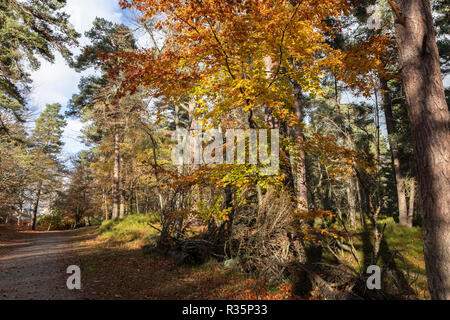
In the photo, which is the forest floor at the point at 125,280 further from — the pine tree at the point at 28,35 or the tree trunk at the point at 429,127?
the pine tree at the point at 28,35

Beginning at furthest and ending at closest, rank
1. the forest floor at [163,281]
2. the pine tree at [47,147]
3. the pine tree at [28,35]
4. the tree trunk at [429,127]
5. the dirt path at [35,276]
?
the pine tree at [47,147], the pine tree at [28,35], the dirt path at [35,276], the forest floor at [163,281], the tree trunk at [429,127]

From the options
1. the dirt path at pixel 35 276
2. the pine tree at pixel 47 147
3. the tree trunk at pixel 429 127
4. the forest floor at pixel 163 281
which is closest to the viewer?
the tree trunk at pixel 429 127

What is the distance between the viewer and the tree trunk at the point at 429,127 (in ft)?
11.3

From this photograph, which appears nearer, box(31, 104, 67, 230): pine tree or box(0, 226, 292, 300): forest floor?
box(0, 226, 292, 300): forest floor

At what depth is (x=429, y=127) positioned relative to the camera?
3.64 m

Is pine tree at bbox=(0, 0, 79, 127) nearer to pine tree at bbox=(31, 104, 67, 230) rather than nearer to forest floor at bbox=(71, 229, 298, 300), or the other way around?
forest floor at bbox=(71, 229, 298, 300)

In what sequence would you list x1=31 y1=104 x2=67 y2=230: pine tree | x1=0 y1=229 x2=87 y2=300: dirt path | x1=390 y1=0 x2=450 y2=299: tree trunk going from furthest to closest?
x1=31 y1=104 x2=67 y2=230: pine tree → x1=0 y1=229 x2=87 y2=300: dirt path → x1=390 y1=0 x2=450 y2=299: tree trunk

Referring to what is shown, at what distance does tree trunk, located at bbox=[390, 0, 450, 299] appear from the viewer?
135 inches

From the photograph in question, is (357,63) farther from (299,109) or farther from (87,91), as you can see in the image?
(87,91)

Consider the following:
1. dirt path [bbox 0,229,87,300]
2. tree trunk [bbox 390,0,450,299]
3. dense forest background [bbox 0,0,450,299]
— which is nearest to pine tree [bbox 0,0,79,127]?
dense forest background [bbox 0,0,450,299]

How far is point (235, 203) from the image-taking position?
326 inches

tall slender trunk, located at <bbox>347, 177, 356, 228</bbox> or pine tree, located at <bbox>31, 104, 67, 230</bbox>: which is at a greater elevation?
pine tree, located at <bbox>31, 104, 67, 230</bbox>

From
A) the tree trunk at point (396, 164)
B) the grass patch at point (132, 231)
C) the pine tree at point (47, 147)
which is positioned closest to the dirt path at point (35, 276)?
the grass patch at point (132, 231)
